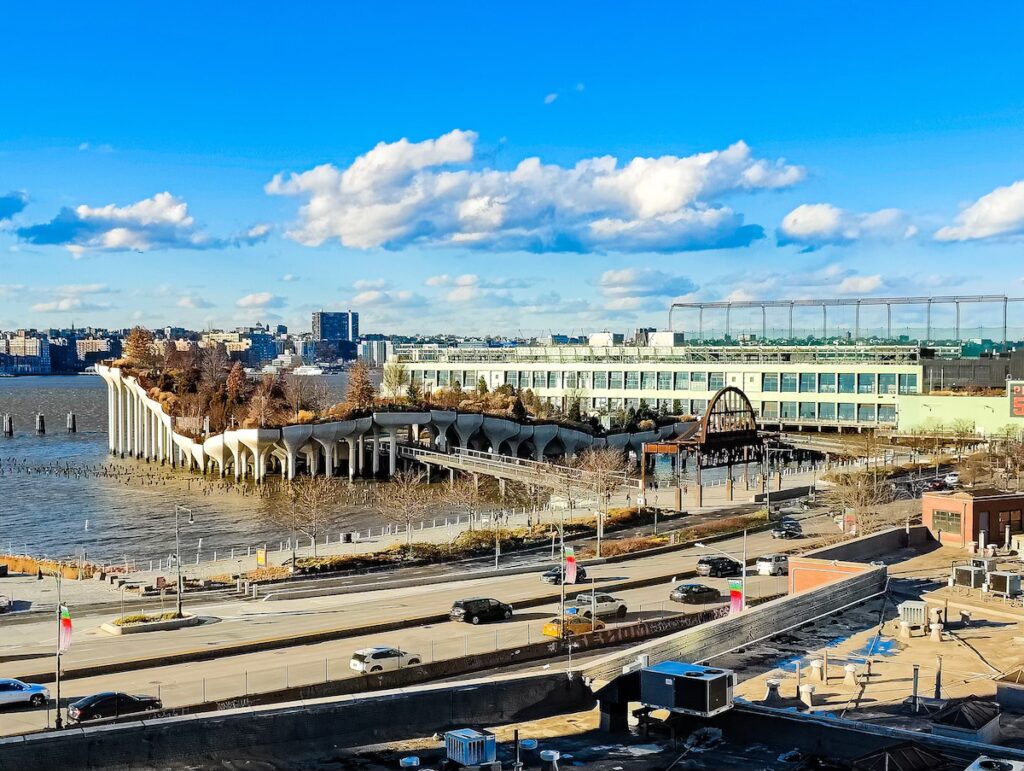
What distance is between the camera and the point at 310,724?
63.5 feet

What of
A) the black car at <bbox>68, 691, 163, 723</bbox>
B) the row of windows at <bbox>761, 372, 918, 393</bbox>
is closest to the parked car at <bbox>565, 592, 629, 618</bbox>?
the black car at <bbox>68, 691, 163, 723</bbox>

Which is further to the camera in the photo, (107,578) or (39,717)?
(107,578)

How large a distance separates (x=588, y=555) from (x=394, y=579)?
10838 millimetres

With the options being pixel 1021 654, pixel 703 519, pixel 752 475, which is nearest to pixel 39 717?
pixel 1021 654

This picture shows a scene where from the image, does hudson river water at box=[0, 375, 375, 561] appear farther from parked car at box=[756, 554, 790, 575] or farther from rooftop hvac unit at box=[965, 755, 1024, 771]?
rooftop hvac unit at box=[965, 755, 1024, 771]

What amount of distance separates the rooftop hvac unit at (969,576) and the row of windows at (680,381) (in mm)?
99709

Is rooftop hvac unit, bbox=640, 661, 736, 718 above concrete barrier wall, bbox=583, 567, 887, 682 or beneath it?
above

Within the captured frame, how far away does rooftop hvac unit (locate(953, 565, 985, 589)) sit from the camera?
121 ft

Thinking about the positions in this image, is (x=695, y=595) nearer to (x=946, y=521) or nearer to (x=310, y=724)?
(x=946, y=521)

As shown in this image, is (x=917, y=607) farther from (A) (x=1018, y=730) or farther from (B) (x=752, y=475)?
(B) (x=752, y=475)

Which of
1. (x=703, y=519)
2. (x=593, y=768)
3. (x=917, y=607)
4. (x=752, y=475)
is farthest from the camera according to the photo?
(x=752, y=475)

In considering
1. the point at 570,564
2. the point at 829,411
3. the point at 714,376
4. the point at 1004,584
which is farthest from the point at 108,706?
the point at 714,376

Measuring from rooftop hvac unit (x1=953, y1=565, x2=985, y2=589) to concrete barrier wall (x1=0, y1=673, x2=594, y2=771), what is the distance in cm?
1958

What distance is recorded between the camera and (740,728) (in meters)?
20.4
